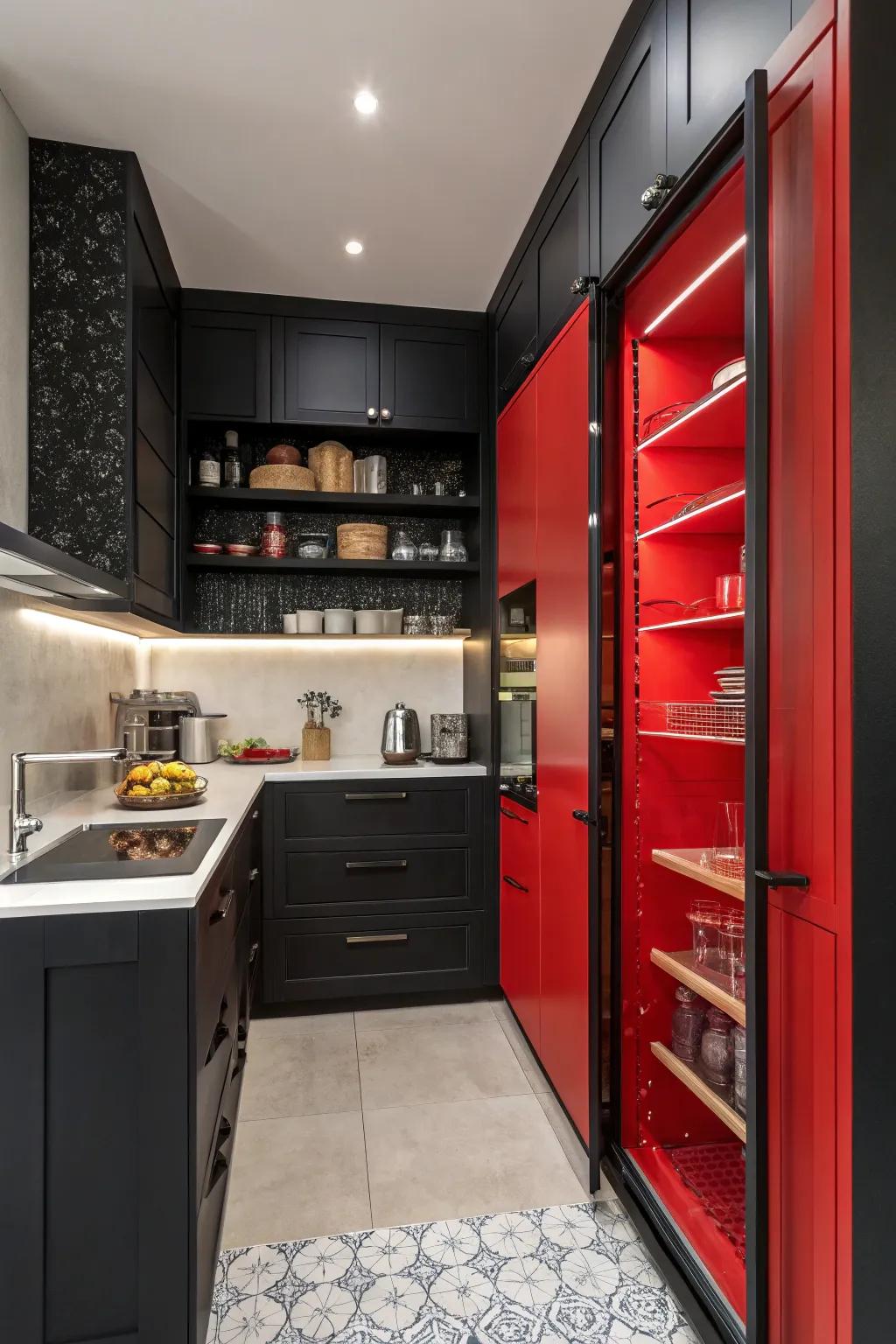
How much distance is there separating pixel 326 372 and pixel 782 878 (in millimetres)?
2792

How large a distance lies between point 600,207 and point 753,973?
72.0 inches

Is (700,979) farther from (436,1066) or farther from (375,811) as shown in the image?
(375,811)

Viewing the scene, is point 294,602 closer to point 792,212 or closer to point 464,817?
point 464,817

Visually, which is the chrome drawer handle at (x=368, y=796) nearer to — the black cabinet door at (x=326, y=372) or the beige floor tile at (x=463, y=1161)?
the beige floor tile at (x=463, y=1161)

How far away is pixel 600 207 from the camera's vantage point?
194 centimetres

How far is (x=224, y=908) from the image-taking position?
1759 mm

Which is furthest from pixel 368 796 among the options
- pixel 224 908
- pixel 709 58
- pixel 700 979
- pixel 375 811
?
pixel 709 58

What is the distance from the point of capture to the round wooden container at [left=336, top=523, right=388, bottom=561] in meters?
3.32

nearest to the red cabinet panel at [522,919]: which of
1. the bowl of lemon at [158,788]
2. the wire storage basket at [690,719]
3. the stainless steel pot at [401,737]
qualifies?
the stainless steel pot at [401,737]

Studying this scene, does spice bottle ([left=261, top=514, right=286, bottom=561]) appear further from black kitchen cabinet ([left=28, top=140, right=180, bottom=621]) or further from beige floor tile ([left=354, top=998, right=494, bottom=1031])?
beige floor tile ([left=354, top=998, right=494, bottom=1031])

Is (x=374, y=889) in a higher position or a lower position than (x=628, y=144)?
lower

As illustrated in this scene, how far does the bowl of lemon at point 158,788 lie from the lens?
225 cm

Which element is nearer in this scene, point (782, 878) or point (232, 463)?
point (782, 878)

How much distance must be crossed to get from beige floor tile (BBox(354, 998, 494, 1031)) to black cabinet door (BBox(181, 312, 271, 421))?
2.48 meters
